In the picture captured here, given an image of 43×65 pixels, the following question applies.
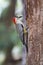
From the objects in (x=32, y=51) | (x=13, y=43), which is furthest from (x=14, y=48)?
(x=32, y=51)

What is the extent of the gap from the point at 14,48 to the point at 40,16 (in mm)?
314

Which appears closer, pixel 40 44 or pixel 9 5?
pixel 9 5

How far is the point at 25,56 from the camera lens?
1.65 metres

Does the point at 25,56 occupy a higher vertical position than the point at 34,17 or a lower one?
lower

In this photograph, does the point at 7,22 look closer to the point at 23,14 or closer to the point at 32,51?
the point at 23,14

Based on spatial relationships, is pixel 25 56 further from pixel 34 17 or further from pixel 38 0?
pixel 38 0

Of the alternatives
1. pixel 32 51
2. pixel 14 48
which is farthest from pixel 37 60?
pixel 14 48

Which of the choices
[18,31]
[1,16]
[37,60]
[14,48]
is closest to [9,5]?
[1,16]

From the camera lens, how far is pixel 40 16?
1.66 meters

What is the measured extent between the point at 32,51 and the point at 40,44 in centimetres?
8

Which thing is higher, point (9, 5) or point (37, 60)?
point (9, 5)

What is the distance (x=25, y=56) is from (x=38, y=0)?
0.43 meters

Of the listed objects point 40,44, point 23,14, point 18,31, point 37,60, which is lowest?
point 37,60

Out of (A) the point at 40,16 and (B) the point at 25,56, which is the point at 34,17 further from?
(B) the point at 25,56
